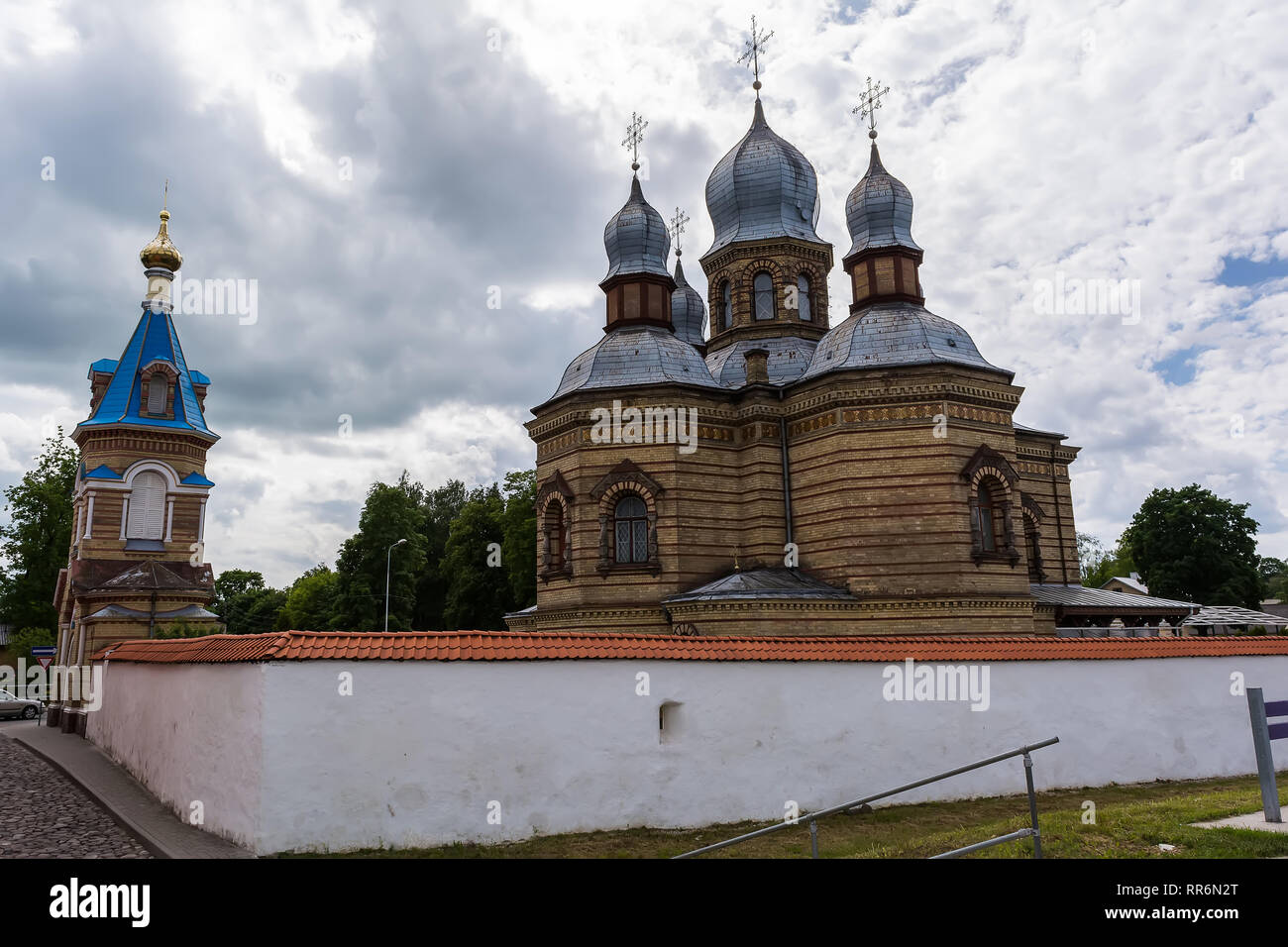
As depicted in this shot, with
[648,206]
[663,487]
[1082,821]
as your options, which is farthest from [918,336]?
[1082,821]

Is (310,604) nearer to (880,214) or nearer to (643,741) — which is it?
(880,214)

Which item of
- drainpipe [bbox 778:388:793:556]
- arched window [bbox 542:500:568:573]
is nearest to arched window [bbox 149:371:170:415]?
arched window [bbox 542:500:568:573]

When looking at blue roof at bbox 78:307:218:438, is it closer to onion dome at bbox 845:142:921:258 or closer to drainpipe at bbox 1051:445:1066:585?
onion dome at bbox 845:142:921:258

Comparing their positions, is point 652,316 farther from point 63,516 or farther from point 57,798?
point 63,516

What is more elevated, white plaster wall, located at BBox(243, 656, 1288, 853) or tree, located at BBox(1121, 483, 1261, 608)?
tree, located at BBox(1121, 483, 1261, 608)

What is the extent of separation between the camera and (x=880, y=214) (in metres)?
21.9

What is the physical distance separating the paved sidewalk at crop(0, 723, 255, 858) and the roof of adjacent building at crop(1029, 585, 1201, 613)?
17906mm

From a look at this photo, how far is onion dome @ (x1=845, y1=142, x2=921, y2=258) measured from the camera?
71.0ft

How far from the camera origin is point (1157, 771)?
12484 millimetres

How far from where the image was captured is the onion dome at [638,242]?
74.9 ft

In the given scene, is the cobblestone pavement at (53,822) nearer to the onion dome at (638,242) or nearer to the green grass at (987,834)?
the green grass at (987,834)

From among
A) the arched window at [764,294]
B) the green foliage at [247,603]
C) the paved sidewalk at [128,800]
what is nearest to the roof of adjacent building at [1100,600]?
the arched window at [764,294]
